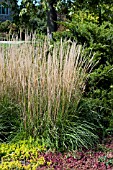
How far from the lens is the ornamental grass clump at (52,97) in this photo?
145 inches

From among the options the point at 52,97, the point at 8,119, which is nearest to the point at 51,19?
the point at 8,119

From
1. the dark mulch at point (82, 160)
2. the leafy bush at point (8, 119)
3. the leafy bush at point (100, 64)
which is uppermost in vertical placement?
the leafy bush at point (100, 64)

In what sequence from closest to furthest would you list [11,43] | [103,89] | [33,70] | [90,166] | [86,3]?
[90,166], [33,70], [11,43], [103,89], [86,3]

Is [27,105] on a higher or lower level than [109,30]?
lower

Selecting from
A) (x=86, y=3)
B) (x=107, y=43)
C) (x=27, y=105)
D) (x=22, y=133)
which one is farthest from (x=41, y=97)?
(x=86, y=3)

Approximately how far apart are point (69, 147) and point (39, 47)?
1.33 metres

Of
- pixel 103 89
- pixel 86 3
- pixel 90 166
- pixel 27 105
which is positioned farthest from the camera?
pixel 86 3

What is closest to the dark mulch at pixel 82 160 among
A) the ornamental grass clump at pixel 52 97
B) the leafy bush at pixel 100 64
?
the ornamental grass clump at pixel 52 97

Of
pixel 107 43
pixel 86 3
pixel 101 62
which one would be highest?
pixel 86 3

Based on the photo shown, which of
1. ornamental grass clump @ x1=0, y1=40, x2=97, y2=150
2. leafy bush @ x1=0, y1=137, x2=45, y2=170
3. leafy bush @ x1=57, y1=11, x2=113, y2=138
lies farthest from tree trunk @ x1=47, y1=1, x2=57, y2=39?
leafy bush @ x1=0, y1=137, x2=45, y2=170

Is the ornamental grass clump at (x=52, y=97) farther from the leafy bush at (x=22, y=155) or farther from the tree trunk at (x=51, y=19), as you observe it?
the tree trunk at (x=51, y=19)

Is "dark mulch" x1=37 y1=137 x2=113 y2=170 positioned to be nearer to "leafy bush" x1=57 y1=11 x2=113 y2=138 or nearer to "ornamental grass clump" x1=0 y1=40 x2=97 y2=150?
"ornamental grass clump" x1=0 y1=40 x2=97 y2=150

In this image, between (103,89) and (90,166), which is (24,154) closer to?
(90,166)

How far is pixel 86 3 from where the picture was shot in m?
7.29
